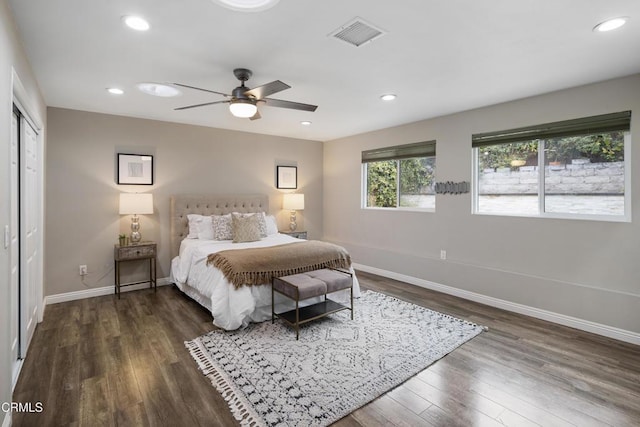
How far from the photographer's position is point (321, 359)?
2.67 metres

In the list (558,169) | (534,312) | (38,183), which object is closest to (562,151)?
(558,169)

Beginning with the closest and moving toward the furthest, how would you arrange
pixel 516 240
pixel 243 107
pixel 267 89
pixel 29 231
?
pixel 267 89, pixel 243 107, pixel 29 231, pixel 516 240

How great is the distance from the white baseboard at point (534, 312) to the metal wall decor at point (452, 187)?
1.29 m

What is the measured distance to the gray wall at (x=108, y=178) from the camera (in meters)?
4.06

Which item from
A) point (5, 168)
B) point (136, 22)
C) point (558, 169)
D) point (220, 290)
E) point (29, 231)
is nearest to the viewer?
point (5, 168)

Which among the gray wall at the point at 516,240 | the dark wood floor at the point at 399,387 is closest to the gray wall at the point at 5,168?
the dark wood floor at the point at 399,387

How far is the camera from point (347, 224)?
610 cm

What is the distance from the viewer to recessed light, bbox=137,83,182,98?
127 inches

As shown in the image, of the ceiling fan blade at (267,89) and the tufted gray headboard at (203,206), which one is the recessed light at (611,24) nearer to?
the ceiling fan blade at (267,89)

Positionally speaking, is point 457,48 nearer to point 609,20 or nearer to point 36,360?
point 609,20

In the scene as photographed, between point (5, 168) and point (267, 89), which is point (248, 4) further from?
point (5, 168)

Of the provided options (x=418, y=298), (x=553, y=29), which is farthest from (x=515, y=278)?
(x=553, y=29)

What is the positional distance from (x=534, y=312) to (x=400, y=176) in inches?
102

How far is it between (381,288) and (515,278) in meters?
1.67
